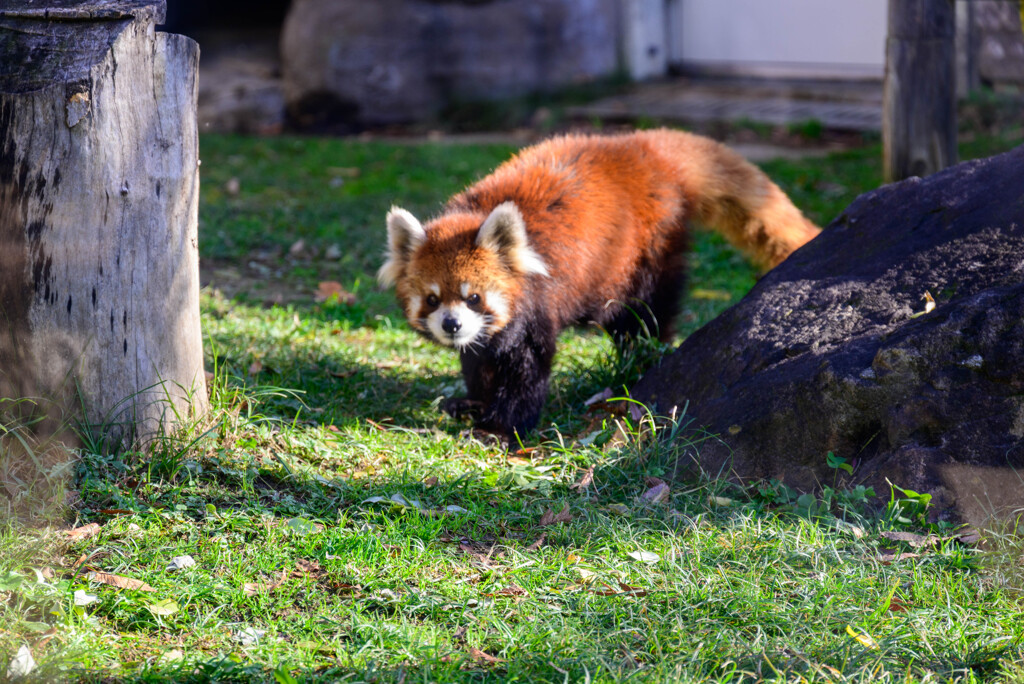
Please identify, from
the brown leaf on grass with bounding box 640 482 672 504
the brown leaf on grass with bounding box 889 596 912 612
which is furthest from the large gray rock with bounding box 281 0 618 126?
the brown leaf on grass with bounding box 889 596 912 612

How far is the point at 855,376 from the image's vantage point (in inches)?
137

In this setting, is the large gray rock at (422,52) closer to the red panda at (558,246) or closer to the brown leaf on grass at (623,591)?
the red panda at (558,246)

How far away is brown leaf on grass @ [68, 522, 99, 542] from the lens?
10.0 ft

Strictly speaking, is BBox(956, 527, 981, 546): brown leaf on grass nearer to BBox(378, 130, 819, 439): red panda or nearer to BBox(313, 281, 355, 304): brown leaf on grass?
BBox(378, 130, 819, 439): red panda

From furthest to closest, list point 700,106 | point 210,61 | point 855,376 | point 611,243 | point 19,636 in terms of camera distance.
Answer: point 210,61, point 700,106, point 611,243, point 855,376, point 19,636

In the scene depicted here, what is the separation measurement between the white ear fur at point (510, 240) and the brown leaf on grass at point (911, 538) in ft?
6.20

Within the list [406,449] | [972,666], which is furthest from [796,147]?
[972,666]

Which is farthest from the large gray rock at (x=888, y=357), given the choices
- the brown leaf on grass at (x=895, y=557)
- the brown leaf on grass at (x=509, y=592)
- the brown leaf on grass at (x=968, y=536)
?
the brown leaf on grass at (x=509, y=592)

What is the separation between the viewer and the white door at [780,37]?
35.3ft

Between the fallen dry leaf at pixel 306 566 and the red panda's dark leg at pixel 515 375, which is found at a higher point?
the red panda's dark leg at pixel 515 375

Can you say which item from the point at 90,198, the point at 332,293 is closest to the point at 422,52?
the point at 332,293

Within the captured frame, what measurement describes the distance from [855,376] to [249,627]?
2333mm

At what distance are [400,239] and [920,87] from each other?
376 centimetres

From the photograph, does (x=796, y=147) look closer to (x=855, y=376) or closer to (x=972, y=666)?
(x=855, y=376)
